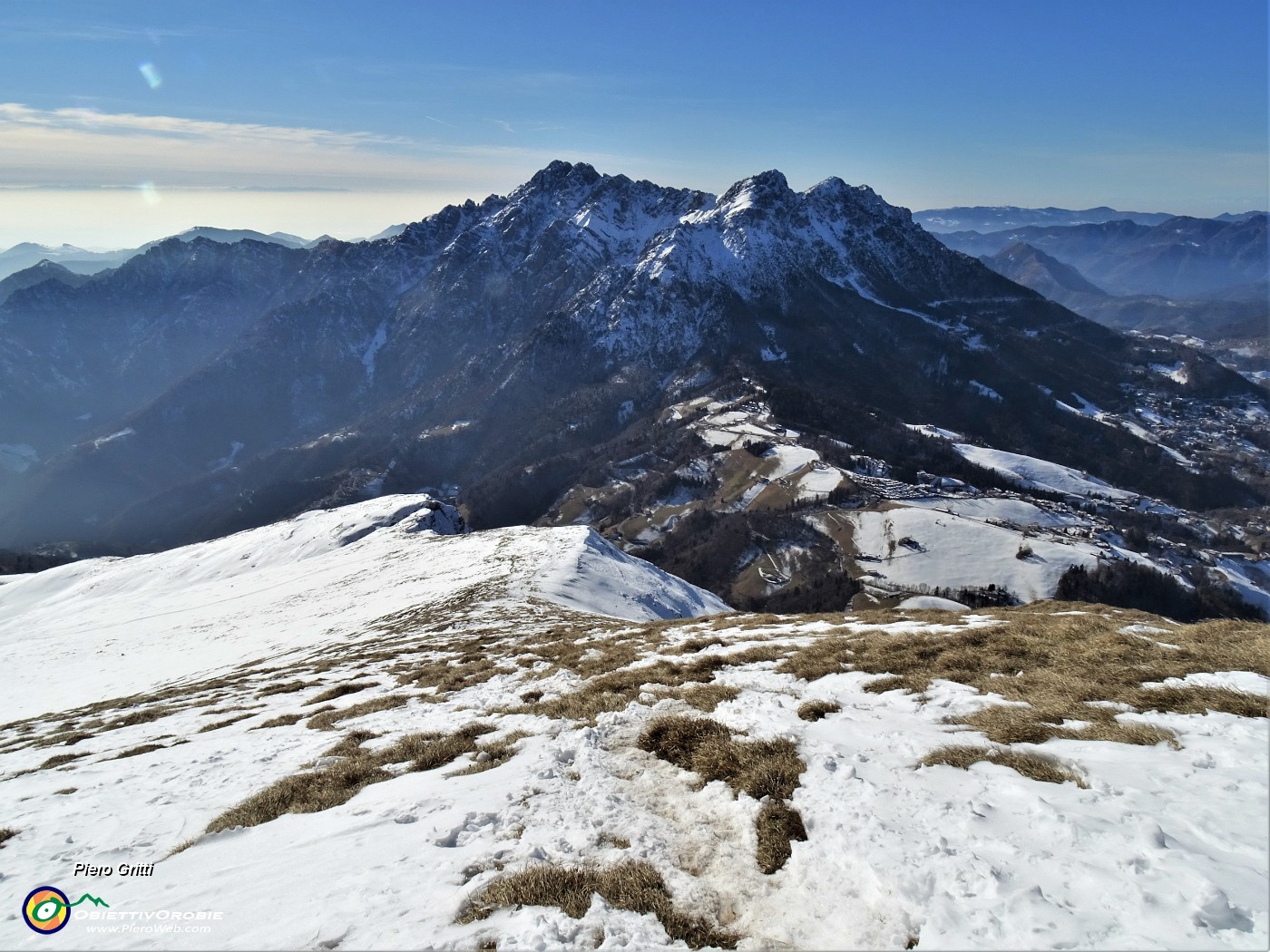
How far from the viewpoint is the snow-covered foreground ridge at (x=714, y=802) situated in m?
6.48

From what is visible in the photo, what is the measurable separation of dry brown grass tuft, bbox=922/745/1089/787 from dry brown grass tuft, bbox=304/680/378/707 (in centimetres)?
2032

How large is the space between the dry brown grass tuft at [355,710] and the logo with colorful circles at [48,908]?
759cm

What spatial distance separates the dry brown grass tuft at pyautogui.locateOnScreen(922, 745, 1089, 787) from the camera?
8250 mm

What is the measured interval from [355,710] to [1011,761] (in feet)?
59.8

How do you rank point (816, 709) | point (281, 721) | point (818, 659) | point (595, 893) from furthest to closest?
point (281, 721), point (818, 659), point (816, 709), point (595, 893)

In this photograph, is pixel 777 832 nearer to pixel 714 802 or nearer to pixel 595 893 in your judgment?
pixel 714 802

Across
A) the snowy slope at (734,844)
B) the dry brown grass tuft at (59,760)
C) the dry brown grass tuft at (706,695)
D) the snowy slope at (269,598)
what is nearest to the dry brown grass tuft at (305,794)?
the snowy slope at (734,844)

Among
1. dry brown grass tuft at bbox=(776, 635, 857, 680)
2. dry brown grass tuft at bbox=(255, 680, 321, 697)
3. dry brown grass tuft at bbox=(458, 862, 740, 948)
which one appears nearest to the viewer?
dry brown grass tuft at bbox=(458, 862, 740, 948)

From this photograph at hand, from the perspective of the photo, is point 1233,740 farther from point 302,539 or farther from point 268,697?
point 302,539

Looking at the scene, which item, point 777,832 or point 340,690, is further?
point 340,690

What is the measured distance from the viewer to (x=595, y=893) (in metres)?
7.33

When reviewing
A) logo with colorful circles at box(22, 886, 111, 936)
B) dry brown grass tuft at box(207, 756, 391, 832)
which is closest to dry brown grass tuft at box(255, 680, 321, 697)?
dry brown grass tuft at box(207, 756, 391, 832)

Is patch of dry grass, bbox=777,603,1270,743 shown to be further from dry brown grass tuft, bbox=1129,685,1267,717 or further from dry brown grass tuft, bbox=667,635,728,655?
dry brown grass tuft, bbox=667,635,728,655

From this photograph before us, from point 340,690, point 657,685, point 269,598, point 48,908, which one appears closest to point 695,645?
point 657,685
